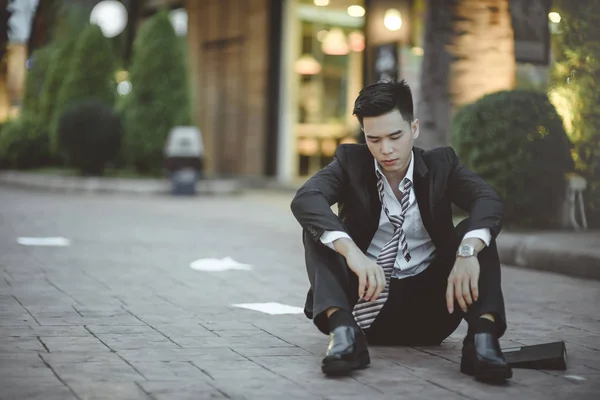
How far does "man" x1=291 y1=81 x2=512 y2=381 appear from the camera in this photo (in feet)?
13.8

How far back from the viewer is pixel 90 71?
77.0 feet

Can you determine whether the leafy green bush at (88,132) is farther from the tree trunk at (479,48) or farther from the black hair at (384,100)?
the black hair at (384,100)

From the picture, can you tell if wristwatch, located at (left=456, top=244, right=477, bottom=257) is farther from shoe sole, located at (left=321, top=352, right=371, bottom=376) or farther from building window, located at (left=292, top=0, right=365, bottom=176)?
building window, located at (left=292, top=0, right=365, bottom=176)

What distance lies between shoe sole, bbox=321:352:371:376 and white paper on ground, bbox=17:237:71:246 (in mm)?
5976

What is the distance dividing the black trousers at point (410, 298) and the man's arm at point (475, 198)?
90 millimetres

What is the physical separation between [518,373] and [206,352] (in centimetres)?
144

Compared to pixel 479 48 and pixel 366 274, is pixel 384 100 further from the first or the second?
pixel 479 48

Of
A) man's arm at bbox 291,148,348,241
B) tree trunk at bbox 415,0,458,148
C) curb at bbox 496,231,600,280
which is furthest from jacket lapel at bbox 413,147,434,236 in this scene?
tree trunk at bbox 415,0,458,148

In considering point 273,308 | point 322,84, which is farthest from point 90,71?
point 273,308

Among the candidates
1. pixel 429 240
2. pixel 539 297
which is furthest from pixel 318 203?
pixel 539 297

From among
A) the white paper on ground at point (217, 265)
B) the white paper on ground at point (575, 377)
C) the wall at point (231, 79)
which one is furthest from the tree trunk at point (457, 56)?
the wall at point (231, 79)

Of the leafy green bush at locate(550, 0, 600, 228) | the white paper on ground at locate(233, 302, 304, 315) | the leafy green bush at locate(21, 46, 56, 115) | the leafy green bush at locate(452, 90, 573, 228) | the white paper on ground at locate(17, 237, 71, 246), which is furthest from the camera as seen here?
the leafy green bush at locate(21, 46, 56, 115)

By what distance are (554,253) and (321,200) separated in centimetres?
438

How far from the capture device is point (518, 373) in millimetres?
4348
